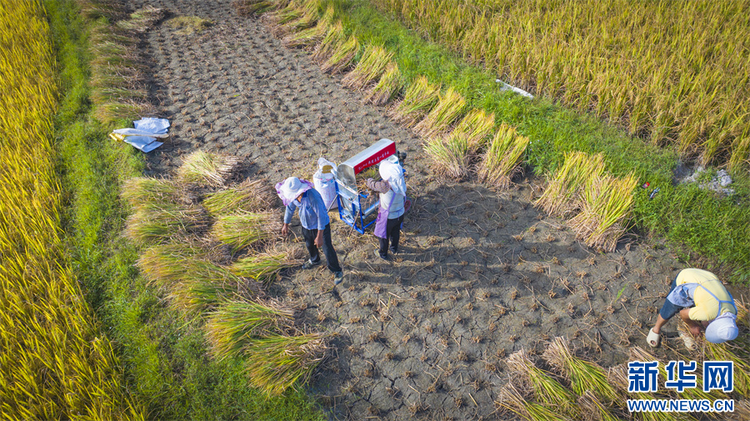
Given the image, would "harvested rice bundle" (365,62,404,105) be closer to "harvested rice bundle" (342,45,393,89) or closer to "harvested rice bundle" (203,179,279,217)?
"harvested rice bundle" (342,45,393,89)

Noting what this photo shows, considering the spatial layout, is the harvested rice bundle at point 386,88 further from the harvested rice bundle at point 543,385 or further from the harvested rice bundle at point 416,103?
the harvested rice bundle at point 543,385

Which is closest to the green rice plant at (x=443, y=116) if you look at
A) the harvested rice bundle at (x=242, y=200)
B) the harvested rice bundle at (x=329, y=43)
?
the harvested rice bundle at (x=242, y=200)

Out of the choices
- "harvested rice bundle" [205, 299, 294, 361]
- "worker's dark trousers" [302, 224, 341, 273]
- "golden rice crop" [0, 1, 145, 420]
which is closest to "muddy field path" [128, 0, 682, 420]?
"worker's dark trousers" [302, 224, 341, 273]

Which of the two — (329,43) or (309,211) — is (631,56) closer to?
(329,43)

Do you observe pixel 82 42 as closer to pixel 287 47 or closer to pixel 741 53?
pixel 287 47

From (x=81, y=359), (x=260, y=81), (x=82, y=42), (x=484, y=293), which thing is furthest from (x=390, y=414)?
(x=82, y=42)
